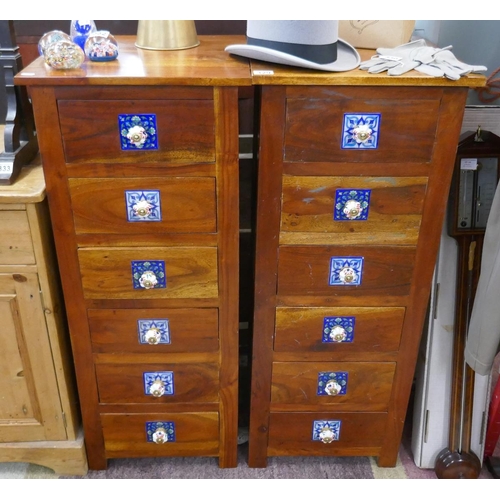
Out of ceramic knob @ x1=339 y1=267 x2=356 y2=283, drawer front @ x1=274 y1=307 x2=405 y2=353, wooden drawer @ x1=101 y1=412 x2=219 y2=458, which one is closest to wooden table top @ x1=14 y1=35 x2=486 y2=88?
ceramic knob @ x1=339 y1=267 x2=356 y2=283

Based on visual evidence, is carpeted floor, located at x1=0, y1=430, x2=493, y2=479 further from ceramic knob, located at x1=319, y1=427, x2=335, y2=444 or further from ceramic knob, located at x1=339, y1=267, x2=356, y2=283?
ceramic knob, located at x1=339, y1=267, x2=356, y2=283

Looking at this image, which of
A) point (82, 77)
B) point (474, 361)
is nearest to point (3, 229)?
point (82, 77)

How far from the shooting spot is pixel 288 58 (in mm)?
1164

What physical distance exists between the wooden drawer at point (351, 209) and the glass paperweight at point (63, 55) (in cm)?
51

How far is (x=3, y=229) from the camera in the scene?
1.30m

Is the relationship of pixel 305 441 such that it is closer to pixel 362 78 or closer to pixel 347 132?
pixel 347 132

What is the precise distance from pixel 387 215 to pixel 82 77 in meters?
0.73

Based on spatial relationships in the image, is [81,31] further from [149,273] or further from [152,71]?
[149,273]

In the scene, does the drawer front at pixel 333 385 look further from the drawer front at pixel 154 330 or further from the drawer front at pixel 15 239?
the drawer front at pixel 15 239

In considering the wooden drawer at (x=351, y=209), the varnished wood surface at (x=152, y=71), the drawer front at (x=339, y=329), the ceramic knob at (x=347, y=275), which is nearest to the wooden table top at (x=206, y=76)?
the varnished wood surface at (x=152, y=71)

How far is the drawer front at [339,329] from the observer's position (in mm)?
1433

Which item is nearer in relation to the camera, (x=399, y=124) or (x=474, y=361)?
(x=399, y=124)

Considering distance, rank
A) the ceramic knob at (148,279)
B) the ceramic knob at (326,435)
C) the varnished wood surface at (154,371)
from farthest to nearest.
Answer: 1. the ceramic knob at (326,435)
2. the varnished wood surface at (154,371)
3. the ceramic knob at (148,279)

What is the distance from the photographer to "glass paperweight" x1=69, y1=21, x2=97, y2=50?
1.30 metres
